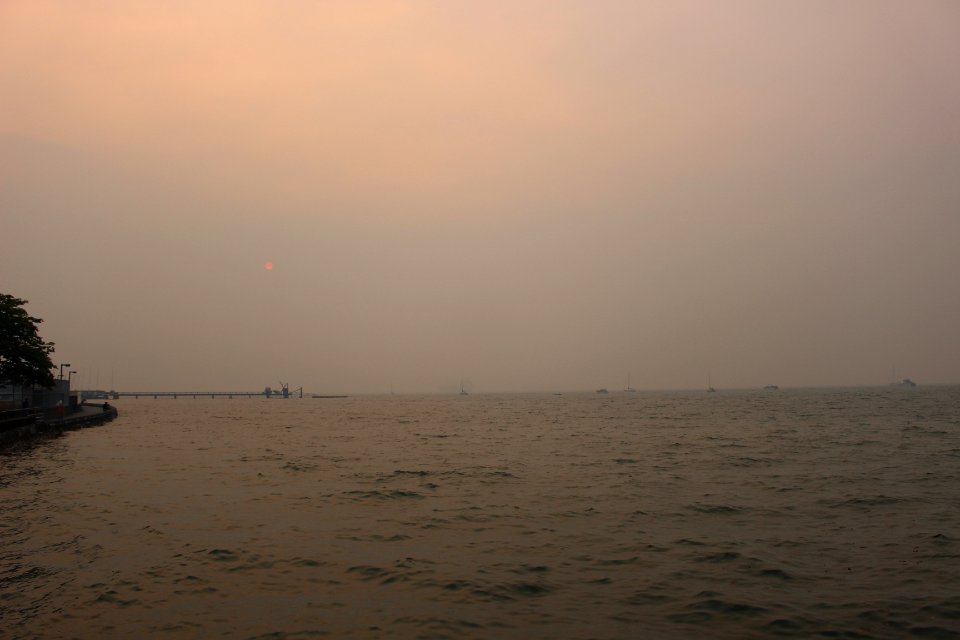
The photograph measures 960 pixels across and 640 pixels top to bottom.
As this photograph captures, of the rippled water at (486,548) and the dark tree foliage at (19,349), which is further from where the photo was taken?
the dark tree foliage at (19,349)

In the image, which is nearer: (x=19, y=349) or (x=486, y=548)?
(x=486, y=548)

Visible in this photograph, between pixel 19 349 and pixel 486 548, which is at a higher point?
pixel 19 349

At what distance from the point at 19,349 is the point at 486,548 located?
A: 5521 centimetres

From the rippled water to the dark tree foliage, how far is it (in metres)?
27.4

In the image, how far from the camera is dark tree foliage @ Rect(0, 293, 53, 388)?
56.3m

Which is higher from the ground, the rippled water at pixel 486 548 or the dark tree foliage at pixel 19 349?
the dark tree foliage at pixel 19 349

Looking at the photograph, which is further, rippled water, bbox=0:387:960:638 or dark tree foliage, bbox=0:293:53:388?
dark tree foliage, bbox=0:293:53:388

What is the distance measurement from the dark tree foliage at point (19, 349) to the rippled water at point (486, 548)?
2736 cm

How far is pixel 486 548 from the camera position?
17203 millimetres

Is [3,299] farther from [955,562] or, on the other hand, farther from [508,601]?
[955,562]

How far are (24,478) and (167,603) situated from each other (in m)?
21.1

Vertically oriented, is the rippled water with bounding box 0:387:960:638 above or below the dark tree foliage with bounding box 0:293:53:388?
below

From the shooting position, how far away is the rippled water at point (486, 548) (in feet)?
38.9

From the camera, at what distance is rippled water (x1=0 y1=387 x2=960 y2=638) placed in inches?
466
